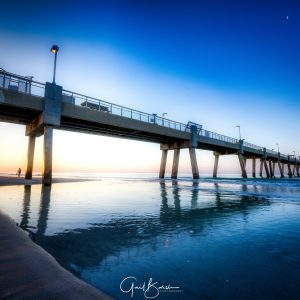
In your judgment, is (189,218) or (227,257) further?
(189,218)

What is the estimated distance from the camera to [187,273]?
2.56 metres

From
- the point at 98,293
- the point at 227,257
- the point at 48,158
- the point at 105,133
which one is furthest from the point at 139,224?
the point at 105,133

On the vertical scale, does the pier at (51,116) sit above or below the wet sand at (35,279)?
above

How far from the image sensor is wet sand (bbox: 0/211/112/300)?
182cm

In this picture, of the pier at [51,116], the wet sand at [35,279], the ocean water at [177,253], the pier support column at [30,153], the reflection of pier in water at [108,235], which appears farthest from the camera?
the pier support column at [30,153]

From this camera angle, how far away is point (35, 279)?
6.81 ft

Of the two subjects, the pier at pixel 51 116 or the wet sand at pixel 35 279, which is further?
the pier at pixel 51 116

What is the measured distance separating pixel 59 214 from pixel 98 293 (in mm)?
4798

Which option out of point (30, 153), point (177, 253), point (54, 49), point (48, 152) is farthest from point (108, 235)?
point (30, 153)

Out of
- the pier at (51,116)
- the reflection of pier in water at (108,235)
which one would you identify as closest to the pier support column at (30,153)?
the pier at (51,116)

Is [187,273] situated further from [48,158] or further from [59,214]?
[48,158]

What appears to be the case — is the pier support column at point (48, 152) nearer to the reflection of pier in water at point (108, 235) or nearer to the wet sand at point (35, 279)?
the reflection of pier in water at point (108, 235)

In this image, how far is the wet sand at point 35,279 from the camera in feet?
5.97

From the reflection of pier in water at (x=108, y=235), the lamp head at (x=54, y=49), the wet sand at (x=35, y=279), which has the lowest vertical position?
the reflection of pier in water at (x=108, y=235)
